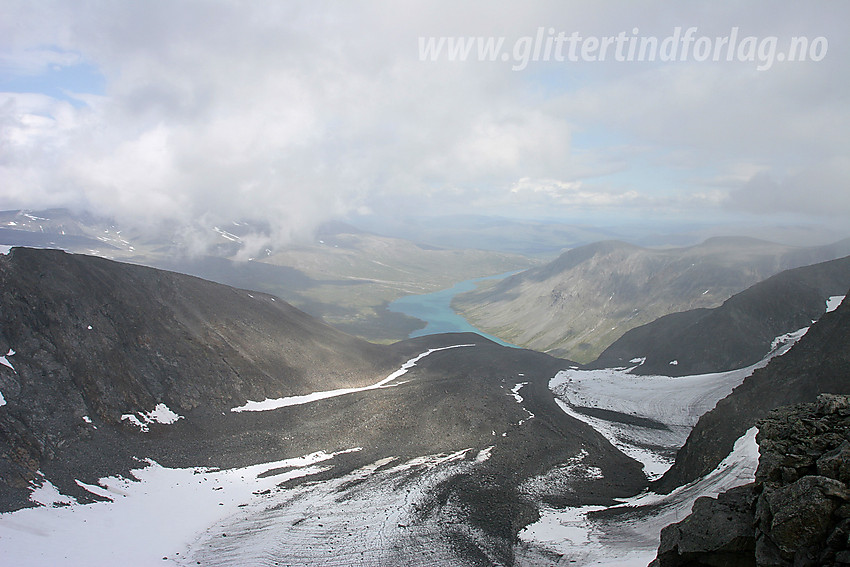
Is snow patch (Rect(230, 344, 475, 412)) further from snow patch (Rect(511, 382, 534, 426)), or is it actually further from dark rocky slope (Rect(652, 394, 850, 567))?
dark rocky slope (Rect(652, 394, 850, 567))

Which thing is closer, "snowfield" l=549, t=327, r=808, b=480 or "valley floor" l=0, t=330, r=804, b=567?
"valley floor" l=0, t=330, r=804, b=567

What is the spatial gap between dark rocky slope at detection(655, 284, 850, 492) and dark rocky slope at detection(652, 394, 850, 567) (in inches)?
690

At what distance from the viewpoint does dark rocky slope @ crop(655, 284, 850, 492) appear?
32594 millimetres

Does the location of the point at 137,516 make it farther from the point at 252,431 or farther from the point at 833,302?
the point at 833,302

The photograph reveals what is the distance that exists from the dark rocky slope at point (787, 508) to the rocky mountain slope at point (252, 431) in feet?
41.9

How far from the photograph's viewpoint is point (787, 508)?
12.7m


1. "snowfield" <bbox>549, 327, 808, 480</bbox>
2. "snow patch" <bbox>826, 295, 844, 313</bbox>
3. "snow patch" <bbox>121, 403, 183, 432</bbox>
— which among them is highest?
"snow patch" <bbox>826, 295, 844, 313</bbox>

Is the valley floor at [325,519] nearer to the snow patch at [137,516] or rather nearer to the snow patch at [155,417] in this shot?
the snow patch at [137,516]

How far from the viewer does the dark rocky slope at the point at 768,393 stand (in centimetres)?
3259

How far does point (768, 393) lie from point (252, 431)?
47.6m

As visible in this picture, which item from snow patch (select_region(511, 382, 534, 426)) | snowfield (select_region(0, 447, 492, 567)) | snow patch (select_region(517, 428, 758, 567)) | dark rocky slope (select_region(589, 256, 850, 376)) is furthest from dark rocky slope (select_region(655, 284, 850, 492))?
dark rocky slope (select_region(589, 256, 850, 376))

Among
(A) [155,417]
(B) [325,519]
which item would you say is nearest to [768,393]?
(B) [325,519]

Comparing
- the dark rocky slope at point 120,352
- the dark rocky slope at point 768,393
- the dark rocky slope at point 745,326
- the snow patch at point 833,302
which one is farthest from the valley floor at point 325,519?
the snow patch at point 833,302

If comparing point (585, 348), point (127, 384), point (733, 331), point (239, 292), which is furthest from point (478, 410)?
point (585, 348)
